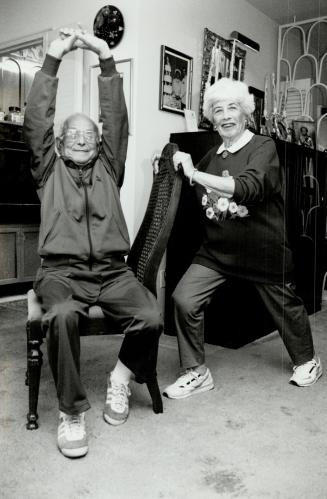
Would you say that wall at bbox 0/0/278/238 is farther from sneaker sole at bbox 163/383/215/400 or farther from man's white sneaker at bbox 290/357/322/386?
man's white sneaker at bbox 290/357/322/386

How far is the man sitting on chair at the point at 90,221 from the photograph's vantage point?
1.85 metres

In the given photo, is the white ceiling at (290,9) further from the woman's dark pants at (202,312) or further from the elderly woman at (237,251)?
the woman's dark pants at (202,312)

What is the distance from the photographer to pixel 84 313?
1781 millimetres

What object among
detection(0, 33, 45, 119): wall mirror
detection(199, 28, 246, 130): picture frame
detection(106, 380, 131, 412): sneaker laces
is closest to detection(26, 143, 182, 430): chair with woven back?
detection(106, 380, 131, 412): sneaker laces

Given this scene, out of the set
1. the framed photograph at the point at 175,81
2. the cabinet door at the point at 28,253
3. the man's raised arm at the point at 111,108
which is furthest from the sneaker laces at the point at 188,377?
the cabinet door at the point at 28,253

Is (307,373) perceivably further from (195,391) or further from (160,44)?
(160,44)

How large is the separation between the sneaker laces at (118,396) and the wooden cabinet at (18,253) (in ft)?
8.04

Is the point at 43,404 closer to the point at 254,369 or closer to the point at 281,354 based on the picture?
the point at 254,369

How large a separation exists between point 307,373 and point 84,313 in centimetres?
118

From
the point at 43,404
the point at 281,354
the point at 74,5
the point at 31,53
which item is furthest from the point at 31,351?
the point at 31,53

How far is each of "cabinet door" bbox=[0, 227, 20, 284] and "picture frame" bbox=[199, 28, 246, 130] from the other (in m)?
1.83

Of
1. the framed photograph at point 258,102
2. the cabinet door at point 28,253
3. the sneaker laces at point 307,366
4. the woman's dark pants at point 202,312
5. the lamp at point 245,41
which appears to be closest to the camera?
the woman's dark pants at point 202,312

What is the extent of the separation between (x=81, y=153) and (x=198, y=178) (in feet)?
1.63

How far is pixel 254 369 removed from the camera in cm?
254
